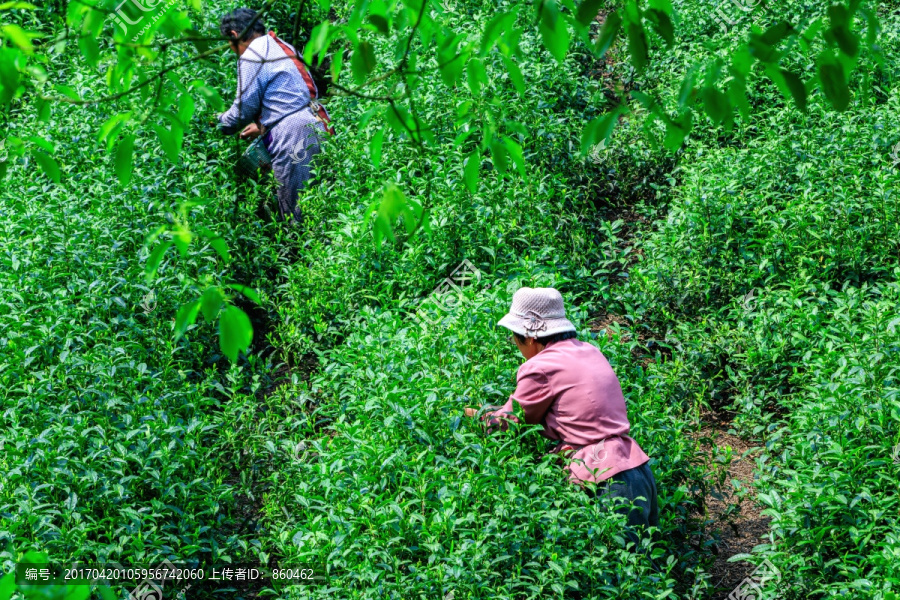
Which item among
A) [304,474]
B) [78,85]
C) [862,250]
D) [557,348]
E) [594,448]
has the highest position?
[78,85]

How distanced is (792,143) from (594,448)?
3.81 m

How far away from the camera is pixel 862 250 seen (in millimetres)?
5668

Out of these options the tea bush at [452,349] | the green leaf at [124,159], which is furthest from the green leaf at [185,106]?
the tea bush at [452,349]

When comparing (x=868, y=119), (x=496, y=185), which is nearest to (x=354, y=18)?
(x=496, y=185)

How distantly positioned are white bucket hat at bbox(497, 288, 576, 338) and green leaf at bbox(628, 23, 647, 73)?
2026mm

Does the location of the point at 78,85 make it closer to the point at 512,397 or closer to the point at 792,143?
the point at 512,397

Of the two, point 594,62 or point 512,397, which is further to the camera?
point 594,62

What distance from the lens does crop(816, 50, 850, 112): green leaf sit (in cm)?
221

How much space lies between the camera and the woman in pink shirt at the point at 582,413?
388 centimetres

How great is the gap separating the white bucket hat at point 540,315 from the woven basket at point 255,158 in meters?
3.38

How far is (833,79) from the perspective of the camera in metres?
2.22

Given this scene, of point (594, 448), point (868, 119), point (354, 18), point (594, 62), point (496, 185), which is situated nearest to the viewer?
point (354, 18)

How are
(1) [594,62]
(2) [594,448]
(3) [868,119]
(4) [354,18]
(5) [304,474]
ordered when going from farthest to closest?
(1) [594,62], (3) [868,119], (5) [304,474], (2) [594,448], (4) [354,18]

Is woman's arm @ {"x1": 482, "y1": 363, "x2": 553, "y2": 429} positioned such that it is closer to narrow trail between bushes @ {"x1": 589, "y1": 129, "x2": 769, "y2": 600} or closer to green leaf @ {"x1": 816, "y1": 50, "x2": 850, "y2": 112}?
narrow trail between bushes @ {"x1": 589, "y1": 129, "x2": 769, "y2": 600}
